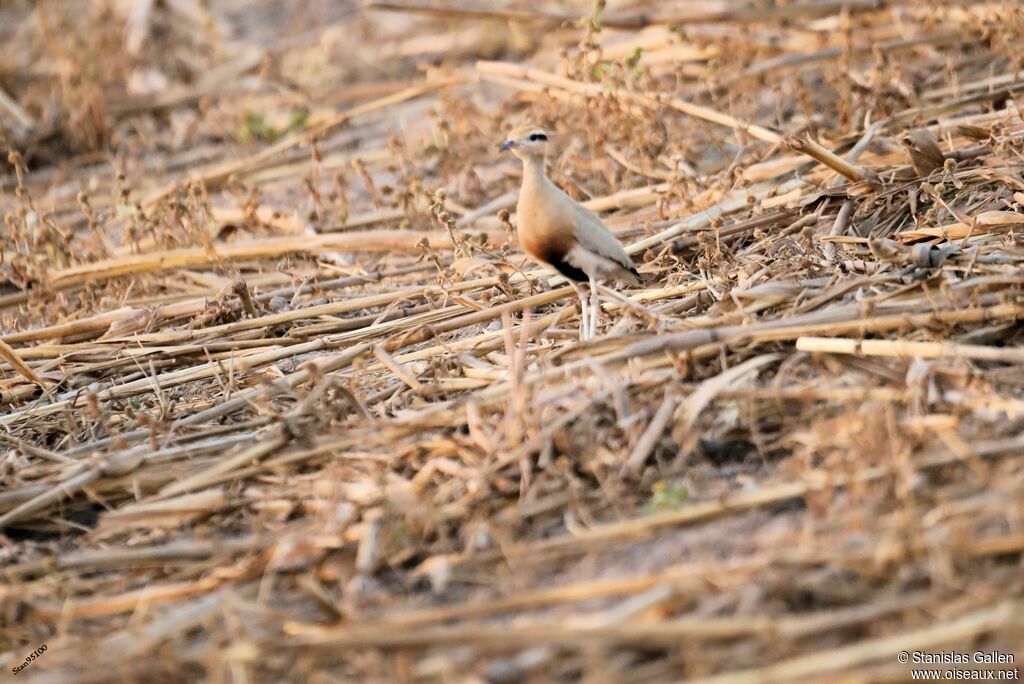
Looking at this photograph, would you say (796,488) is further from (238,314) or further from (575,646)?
(238,314)

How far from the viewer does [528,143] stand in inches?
173

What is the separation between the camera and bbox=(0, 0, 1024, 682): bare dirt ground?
9.44 feet

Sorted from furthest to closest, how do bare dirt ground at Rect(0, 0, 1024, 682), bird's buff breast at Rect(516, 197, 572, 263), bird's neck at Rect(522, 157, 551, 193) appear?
bird's neck at Rect(522, 157, 551, 193), bird's buff breast at Rect(516, 197, 572, 263), bare dirt ground at Rect(0, 0, 1024, 682)

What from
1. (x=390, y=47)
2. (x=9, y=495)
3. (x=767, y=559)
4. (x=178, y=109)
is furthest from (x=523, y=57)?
(x=767, y=559)

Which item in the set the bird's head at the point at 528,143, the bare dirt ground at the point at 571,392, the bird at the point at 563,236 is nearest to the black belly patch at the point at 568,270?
the bird at the point at 563,236

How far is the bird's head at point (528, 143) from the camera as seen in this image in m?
4.38

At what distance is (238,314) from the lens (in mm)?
5188

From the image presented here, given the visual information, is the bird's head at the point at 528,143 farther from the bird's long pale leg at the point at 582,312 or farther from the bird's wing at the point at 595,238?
A: the bird's long pale leg at the point at 582,312

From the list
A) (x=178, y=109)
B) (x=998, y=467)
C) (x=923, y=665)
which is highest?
(x=178, y=109)

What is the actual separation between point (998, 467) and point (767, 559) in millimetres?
714

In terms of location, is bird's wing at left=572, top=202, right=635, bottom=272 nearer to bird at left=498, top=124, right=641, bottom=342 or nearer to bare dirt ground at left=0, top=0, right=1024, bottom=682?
bird at left=498, top=124, right=641, bottom=342

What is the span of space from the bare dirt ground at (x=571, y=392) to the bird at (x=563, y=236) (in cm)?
15

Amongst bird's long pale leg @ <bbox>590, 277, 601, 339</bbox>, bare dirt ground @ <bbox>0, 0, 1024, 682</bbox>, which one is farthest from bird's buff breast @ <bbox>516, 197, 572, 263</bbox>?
bare dirt ground @ <bbox>0, 0, 1024, 682</bbox>

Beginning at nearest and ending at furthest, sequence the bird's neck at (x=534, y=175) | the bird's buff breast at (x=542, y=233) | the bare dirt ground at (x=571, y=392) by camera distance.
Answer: the bare dirt ground at (x=571, y=392), the bird's buff breast at (x=542, y=233), the bird's neck at (x=534, y=175)
